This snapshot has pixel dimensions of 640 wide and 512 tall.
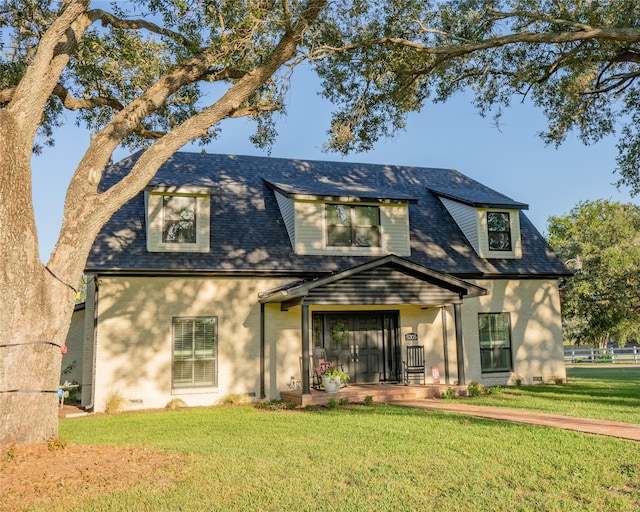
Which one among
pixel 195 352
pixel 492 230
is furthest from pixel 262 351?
pixel 492 230

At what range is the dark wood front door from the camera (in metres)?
16.4

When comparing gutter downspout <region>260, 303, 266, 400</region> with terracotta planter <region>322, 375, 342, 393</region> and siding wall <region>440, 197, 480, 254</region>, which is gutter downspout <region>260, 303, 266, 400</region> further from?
siding wall <region>440, 197, 480, 254</region>

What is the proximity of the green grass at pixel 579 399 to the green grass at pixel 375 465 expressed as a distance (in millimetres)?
483

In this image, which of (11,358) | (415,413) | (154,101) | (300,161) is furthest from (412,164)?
(11,358)

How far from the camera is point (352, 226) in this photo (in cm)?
1703

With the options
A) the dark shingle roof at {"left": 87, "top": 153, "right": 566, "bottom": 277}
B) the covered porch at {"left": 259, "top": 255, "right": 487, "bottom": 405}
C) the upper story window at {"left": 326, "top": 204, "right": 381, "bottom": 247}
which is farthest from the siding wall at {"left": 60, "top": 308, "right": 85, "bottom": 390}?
the upper story window at {"left": 326, "top": 204, "right": 381, "bottom": 247}

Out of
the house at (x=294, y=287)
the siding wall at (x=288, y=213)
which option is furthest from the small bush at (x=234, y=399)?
the siding wall at (x=288, y=213)

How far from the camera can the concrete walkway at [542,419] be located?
9258 mm

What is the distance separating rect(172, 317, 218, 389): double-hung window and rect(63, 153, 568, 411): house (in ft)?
0.12

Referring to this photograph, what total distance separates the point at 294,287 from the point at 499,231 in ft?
26.7

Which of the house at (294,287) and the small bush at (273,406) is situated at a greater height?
the house at (294,287)

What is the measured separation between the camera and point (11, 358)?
24.8ft

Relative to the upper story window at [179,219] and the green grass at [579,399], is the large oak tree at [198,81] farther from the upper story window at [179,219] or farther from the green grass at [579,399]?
the green grass at [579,399]

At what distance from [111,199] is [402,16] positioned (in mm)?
7517
